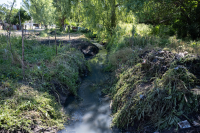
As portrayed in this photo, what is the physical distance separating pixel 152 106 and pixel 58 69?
4.02 m

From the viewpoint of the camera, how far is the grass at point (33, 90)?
3398mm

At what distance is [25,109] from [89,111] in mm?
2214

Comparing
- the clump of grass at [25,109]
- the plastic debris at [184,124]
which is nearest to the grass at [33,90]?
the clump of grass at [25,109]

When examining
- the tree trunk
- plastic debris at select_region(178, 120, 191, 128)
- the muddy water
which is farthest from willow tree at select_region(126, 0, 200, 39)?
plastic debris at select_region(178, 120, 191, 128)

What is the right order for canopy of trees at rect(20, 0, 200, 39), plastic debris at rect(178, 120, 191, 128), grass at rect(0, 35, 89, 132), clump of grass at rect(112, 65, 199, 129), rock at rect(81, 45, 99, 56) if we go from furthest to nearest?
rock at rect(81, 45, 99, 56) < canopy of trees at rect(20, 0, 200, 39) < clump of grass at rect(112, 65, 199, 129) < grass at rect(0, 35, 89, 132) < plastic debris at rect(178, 120, 191, 128)

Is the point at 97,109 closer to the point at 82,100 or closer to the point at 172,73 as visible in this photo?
the point at 82,100

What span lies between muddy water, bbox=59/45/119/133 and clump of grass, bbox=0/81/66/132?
477 millimetres

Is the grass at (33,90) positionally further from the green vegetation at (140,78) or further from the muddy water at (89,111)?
the muddy water at (89,111)

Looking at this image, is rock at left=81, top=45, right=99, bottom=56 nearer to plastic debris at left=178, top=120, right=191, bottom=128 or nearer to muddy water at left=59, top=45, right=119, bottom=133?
muddy water at left=59, top=45, right=119, bottom=133

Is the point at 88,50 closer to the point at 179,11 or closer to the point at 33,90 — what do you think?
the point at 179,11

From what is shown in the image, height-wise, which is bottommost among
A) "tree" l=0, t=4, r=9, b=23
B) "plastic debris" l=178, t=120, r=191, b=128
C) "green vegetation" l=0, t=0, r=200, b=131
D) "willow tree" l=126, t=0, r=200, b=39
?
"plastic debris" l=178, t=120, r=191, b=128

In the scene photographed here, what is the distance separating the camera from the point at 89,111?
5.19m

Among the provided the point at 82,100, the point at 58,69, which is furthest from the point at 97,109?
the point at 58,69

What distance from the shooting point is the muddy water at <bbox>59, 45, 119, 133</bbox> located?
4324 millimetres
